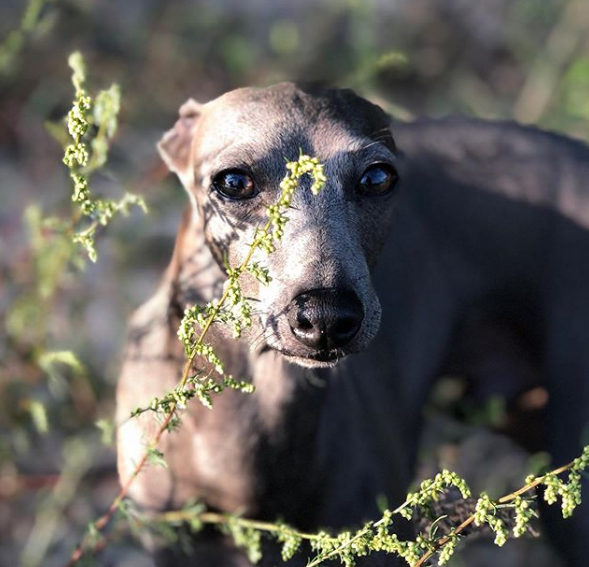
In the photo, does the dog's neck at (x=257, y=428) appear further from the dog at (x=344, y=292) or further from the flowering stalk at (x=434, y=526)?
the flowering stalk at (x=434, y=526)

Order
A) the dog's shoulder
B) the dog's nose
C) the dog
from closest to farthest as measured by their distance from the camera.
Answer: the dog's nose < the dog < the dog's shoulder

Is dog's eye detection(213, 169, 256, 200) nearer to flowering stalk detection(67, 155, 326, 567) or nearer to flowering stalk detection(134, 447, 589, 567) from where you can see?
flowering stalk detection(67, 155, 326, 567)

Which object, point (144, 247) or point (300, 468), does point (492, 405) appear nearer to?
point (300, 468)

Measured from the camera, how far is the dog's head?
180 cm

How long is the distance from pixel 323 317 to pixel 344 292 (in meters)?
0.06

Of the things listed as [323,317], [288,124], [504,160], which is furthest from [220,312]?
[504,160]

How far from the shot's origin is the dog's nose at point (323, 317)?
1761mm

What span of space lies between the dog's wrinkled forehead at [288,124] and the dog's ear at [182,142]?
0.14 metres

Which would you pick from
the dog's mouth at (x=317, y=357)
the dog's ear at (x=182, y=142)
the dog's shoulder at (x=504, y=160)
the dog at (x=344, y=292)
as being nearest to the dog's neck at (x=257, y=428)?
the dog at (x=344, y=292)

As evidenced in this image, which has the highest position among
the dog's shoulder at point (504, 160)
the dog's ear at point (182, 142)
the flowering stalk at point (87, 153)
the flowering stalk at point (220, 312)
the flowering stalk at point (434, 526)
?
the dog's shoulder at point (504, 160)

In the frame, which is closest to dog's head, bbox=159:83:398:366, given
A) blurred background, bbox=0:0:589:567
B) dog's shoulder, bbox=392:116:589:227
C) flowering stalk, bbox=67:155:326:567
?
flowering stalk, bbox=67:155:326:567

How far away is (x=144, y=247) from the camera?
142 inches

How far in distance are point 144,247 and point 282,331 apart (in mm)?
1874

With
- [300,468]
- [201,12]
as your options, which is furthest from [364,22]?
[300,468]
